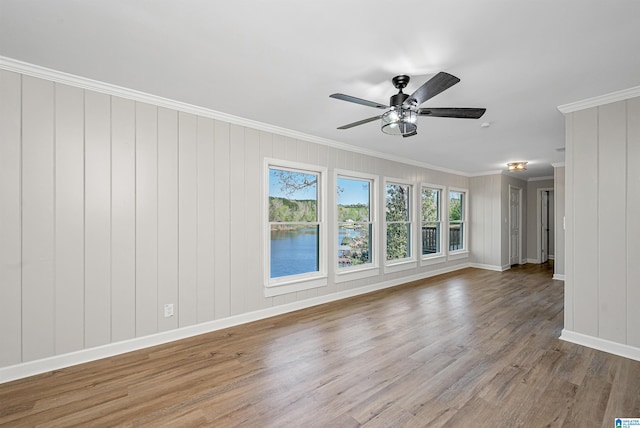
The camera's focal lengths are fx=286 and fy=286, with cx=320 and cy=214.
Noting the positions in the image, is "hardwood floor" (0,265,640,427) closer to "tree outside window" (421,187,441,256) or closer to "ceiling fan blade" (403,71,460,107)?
"ceiling fan blade" (403,71,460,107)

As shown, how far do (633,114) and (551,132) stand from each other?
1332 mm

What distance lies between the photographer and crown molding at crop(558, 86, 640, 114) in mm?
2771

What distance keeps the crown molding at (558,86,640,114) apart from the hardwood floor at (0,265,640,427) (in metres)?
2.54

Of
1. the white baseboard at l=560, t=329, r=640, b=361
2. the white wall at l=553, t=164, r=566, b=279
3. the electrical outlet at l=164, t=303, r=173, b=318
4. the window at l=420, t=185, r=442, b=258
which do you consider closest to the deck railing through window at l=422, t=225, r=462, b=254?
the window at l=420, t=185, r=442, b=258

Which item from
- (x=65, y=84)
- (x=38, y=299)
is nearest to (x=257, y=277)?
(x=38, y=299)

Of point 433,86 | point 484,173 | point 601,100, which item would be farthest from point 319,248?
point 484,173

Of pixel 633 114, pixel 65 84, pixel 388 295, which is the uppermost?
pixel 65 84

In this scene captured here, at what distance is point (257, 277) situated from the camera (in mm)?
3799

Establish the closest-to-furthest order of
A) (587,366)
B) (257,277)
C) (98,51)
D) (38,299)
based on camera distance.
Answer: (98,51)
(38,299)
(587,366)
(257,277)

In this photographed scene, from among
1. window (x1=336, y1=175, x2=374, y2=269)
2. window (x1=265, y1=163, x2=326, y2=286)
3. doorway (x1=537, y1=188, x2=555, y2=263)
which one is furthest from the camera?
doorway (x1=537, y1=188, x2=555, y2=263)

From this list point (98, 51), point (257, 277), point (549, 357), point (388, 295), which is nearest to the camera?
point (98, 51)

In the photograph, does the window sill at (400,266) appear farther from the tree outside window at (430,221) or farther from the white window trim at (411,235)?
the tree outside window at (430,221)

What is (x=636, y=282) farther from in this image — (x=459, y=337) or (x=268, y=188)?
(x=268, y=188)

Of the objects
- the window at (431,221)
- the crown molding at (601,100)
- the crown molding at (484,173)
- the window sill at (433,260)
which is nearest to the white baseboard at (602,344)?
the crown molding at (601,100)
